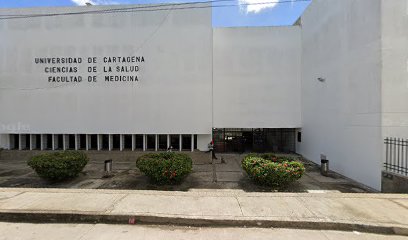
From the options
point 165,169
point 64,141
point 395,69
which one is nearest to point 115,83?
point 64,141

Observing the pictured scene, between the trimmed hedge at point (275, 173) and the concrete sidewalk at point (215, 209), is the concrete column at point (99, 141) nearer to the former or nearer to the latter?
the concrete sidewalk at point (215, 209)

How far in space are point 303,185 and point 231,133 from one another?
7318 mm

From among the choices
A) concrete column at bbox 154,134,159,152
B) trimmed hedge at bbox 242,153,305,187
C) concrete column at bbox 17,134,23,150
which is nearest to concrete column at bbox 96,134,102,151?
concrete column at bbox 154,134,159,152

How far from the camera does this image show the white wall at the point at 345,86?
7.90m

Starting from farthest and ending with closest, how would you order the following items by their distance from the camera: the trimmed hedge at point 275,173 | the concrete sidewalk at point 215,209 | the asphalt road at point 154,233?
1. the trimmed hedge at point 275,173
2. the concrete sidewalk at point 215,209
3. the asphalt road at point 154,233

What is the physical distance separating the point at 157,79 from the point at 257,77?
6.08 meters

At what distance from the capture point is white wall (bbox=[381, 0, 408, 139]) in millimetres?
7504

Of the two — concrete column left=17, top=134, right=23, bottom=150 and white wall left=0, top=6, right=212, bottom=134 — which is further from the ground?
white wall left=0, top=6, right=212, bottom=134

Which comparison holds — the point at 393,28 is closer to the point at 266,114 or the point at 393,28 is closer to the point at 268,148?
the point at 266,114

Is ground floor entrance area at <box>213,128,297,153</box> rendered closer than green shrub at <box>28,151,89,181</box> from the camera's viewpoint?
No

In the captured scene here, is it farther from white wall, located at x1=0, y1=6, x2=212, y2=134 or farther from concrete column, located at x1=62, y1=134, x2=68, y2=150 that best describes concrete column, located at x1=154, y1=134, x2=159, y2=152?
concrete column, located at x1=62, y1=134, x2=68, y2=150

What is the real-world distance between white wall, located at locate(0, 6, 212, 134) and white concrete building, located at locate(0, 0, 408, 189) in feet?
0.19

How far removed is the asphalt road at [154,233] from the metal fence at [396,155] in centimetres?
391

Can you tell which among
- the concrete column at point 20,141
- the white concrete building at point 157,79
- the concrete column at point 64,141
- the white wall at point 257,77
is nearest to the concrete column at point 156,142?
the white concrete building at point 157,79
